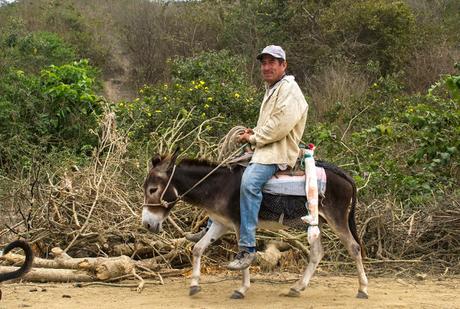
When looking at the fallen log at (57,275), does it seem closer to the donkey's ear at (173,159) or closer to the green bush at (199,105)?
the donkey's ear at (173,159)

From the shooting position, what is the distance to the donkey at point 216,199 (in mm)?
7734

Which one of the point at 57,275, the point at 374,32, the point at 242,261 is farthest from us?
the point at 374,32

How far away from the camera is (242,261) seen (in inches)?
295

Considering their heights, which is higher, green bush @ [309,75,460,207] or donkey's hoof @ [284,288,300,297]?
green bush @ [309,75,460,207]

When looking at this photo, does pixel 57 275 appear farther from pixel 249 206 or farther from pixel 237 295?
pixel 249 206

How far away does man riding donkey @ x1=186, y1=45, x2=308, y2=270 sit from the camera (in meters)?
7.53

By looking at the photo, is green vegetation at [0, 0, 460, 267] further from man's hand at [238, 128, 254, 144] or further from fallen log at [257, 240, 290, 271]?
man's hand at [238, 128, 254, 144]

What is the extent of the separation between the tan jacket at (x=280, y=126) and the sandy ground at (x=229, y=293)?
4.88 feet

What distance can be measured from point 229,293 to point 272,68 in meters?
2.52

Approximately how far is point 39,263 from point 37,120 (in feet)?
25.8

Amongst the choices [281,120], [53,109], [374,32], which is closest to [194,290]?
[281,120]

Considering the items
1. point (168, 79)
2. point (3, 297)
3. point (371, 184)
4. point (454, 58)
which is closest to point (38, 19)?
point (168, 79)

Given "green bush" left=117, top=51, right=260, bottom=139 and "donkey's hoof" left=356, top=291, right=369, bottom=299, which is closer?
"donkey's hoof" left=356, top=291, right=369, bottom=299

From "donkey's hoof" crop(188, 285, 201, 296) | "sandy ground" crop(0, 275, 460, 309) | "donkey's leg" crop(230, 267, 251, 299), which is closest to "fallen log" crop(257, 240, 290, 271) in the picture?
"sandy ground" crop(0, 275, 460, 309)
